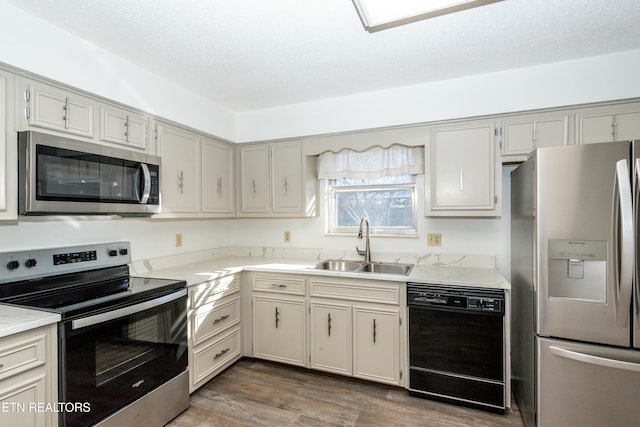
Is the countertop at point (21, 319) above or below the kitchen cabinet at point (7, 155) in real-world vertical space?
below

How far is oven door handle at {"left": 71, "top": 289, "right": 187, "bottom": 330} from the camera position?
152 centimetres

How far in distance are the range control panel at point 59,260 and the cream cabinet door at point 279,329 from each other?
1143 mm

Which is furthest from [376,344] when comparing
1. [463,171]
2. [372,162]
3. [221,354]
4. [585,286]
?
[372,162]

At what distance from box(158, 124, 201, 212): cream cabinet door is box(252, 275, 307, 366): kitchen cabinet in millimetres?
896

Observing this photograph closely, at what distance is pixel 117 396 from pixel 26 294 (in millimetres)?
747

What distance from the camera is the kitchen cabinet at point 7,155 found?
5.12 ft

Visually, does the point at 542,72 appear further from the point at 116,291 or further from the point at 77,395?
→ the point at 77,395

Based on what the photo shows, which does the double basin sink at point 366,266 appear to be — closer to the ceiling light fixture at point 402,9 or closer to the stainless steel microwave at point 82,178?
the stainless steel microwave at point 82,178

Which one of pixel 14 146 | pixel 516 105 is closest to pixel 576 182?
pixel 516 105

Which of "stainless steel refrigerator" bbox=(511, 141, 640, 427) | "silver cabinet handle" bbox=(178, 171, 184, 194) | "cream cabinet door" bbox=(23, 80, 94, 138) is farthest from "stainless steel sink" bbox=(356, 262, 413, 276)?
"cream cabinet door" bbox=(23, 80, 94, 138)

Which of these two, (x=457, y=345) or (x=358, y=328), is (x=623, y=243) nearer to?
(x=457, y=345)

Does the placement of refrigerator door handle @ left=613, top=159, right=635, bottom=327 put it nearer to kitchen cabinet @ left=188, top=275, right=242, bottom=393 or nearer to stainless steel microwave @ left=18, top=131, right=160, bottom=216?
kitchen cabinet @ left=188, top=275, right=242, bottom=393

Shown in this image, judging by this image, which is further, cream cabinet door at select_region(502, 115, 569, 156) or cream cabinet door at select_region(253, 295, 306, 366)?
cream cabinet door at select_region(253, 295, 306, 366)

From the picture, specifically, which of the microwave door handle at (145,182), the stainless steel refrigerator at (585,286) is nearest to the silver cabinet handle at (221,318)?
the microwave door handle at (145,182)
